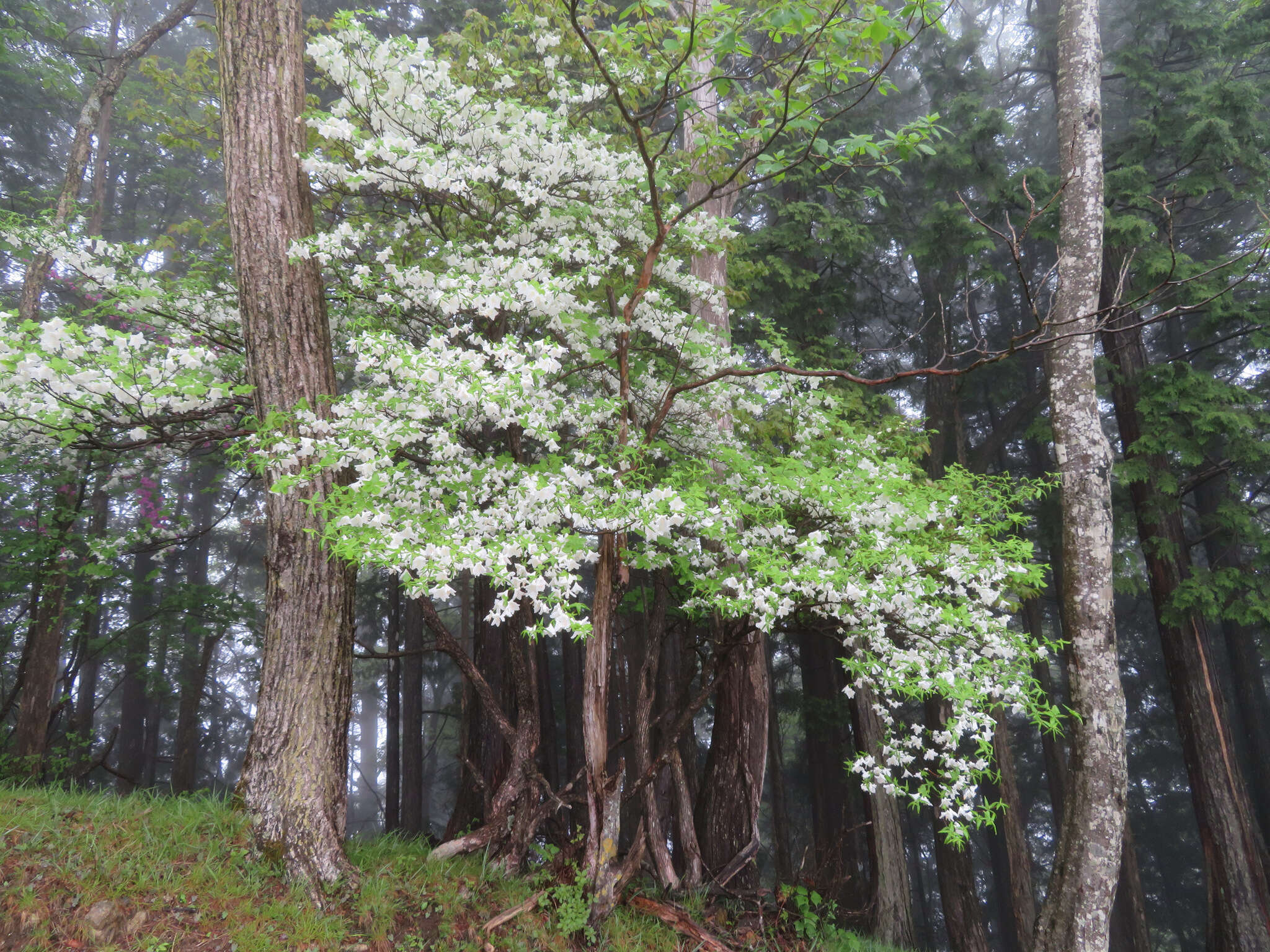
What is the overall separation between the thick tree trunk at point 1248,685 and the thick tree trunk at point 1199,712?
231 centimetres

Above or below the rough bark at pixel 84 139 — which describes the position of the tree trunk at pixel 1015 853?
below

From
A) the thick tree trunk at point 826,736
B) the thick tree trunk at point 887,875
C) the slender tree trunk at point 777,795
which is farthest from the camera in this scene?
the thick tree trunk at point 826,736

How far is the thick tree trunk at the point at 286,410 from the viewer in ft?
13.7

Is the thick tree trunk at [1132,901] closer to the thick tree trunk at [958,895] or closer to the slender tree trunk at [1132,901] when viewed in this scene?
the slender tree trunk at [1132,901]

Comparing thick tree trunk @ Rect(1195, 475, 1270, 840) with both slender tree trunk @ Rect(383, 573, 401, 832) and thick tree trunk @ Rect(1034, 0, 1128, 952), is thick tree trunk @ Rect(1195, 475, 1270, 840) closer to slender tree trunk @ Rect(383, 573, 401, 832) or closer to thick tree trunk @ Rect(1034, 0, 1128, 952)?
thick tree trunk @ Rect(1034, 0, 1128, 952)

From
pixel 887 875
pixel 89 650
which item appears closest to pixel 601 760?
pixel 887 875

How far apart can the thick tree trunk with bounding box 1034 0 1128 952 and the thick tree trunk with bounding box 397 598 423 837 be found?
8.53 m

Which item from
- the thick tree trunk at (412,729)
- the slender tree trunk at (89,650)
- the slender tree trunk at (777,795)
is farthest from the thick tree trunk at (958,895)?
the slender tree trunk at (89,650)

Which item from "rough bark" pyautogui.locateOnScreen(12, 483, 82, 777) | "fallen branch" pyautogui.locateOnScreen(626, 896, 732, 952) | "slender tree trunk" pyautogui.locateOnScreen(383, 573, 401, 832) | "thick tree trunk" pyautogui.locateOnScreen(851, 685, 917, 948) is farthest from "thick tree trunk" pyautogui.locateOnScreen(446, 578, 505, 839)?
"rough bark" pyautogui.locateOnScreen(12, 483, 82, 777)

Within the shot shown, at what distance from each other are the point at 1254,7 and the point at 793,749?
58.2ft

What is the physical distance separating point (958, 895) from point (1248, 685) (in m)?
7.57

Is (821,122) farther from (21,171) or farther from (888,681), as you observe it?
(21,171)

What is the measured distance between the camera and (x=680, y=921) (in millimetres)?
4785

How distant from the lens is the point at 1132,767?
1587cm
